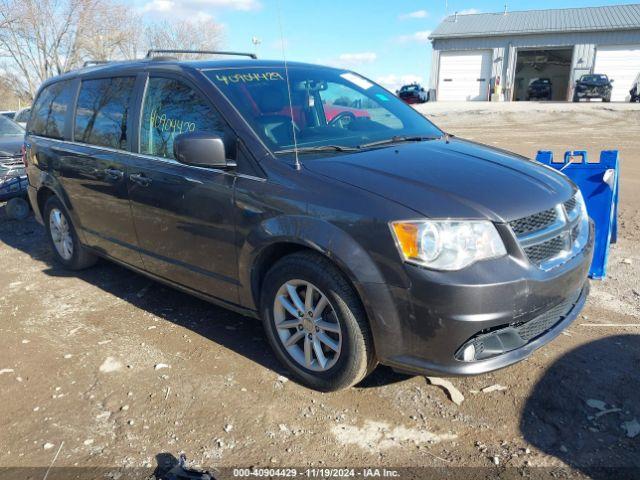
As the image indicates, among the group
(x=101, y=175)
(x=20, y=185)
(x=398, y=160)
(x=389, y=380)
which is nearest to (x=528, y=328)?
(x=389, y=380)

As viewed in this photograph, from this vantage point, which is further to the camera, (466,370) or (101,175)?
(101,175)

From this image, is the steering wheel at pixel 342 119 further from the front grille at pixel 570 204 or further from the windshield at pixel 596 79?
the windshield at pixel 596 79

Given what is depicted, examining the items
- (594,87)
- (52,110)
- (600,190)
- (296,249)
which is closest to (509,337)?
(296,249)

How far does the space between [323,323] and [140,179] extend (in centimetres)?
180

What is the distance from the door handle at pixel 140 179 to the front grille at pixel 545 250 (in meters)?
2.55

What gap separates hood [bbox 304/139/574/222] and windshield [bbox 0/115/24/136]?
351 inches

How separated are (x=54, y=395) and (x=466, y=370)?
2450 millimetres

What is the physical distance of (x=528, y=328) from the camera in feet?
8.95

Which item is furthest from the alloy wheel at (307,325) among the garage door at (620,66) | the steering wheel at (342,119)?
the garage door at (620,66)

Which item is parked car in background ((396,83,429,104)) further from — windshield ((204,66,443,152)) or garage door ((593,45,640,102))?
windshield ((204,66,443,152))

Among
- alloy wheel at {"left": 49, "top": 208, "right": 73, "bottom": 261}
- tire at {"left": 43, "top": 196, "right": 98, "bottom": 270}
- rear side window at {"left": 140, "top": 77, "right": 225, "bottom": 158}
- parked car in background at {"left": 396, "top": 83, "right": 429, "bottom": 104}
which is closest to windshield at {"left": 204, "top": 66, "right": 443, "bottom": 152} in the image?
rear side window at {"left": 140, "top": 77, "right": 225, "bottom": 158}

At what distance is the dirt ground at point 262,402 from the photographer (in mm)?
2619

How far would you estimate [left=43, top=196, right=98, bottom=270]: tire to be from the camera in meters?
5.05

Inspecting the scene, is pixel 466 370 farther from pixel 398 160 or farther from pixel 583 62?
pixel 583 62
